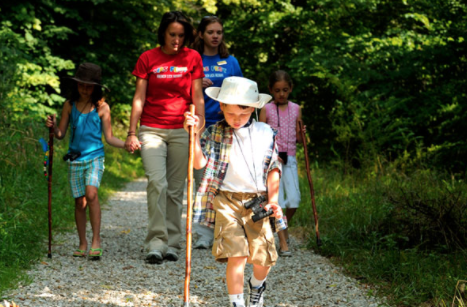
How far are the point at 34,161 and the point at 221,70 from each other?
3.87 m

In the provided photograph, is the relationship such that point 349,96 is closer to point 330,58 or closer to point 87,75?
point 330,58

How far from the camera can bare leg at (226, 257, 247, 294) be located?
3.73 metres

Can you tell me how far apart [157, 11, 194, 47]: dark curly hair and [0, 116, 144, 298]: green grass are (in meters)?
2.36

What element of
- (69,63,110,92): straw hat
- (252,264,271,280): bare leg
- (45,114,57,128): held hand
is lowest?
(252,264,271,280): bare leg

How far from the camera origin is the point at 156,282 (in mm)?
4832

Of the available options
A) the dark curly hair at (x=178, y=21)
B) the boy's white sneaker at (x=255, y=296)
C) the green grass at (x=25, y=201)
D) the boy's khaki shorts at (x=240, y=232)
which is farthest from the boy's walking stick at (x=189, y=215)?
the dark curly hair at (x=178, y=21)

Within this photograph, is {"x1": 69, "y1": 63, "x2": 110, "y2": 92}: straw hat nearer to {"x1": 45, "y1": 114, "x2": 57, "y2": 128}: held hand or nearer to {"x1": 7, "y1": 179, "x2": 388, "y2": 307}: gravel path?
{"x1": 45, "y1": 114, "x2": 57, "y2": 128}: held hand

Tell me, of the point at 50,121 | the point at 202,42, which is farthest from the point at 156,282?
the point at 202,42

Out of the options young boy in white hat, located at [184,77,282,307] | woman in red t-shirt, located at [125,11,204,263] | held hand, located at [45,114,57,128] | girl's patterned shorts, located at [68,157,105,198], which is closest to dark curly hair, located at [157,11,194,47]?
woman in red t-shirt, located at [125,11,204,263]

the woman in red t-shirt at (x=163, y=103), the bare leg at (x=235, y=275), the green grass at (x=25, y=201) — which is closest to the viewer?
the bare leg at (x=235, y=275)

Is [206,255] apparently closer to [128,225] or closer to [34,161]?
[128,225]

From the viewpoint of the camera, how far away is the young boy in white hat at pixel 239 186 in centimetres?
376

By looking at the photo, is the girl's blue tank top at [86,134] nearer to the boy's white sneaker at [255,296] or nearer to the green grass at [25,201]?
the green grass at [25,201]

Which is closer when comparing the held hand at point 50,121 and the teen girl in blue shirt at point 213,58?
the held hand at point 50,121
